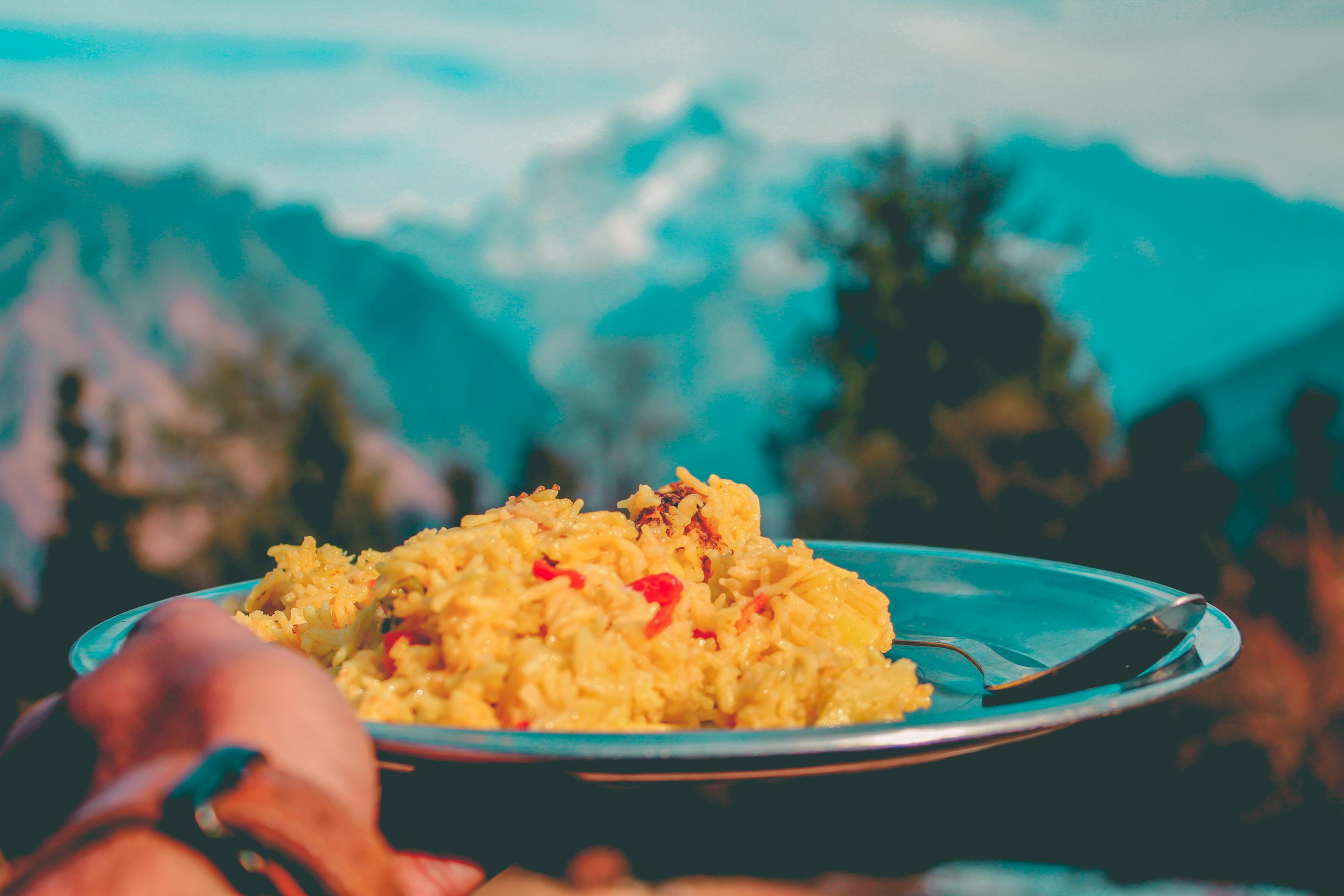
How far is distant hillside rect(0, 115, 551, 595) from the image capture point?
14.1 m

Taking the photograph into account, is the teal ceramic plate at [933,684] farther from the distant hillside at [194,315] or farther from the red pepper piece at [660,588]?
the distant hillside at [194,315]

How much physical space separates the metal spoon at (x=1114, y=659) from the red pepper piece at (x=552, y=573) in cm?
79

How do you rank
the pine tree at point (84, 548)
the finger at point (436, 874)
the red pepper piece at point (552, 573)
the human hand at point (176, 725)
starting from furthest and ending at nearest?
the pine tree at point (84, 548) < the red pepper piece at point (552, 573) < the finger at point (436, 874) < the human hand at point (176, 725)

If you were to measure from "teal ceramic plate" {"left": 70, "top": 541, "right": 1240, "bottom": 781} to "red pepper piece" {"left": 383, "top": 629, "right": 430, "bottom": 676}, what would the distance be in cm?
41

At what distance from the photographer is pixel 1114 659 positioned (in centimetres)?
148

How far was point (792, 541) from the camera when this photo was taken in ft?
7.33

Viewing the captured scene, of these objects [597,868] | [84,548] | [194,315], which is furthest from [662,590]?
[194,315]

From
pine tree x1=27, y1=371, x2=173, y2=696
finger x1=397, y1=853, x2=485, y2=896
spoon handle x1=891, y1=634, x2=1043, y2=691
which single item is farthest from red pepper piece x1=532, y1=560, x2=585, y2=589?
pine tree x1=27, y1=371, x2=173, y2=696

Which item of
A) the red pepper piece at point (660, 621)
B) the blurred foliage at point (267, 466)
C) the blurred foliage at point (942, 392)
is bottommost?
the blurred foliage at point (267, 466)

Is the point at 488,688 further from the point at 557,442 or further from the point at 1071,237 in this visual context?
the point at 1071,237

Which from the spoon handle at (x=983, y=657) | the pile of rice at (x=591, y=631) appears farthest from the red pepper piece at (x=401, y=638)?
the spoon handle at (x=983, y=657)

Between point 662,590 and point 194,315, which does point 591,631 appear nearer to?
point 662,590

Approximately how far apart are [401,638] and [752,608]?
69cm

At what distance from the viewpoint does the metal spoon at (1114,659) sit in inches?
57.1
